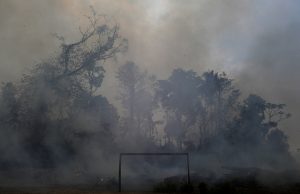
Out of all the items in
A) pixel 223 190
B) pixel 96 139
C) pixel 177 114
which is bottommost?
pixel 223 190

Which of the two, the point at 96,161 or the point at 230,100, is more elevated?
the point at 230,100

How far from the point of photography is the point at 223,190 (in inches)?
1334

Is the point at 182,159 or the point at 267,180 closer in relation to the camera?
the point at 267,180

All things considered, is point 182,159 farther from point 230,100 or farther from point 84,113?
point 230,100

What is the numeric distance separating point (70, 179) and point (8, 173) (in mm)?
5415

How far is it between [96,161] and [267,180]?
16.7 m

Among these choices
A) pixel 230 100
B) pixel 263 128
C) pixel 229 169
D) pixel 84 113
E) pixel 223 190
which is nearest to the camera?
pixel 223 190

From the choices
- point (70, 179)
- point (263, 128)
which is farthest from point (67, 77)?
point (263, 128)

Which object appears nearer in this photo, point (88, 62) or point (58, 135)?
point (58, 135)

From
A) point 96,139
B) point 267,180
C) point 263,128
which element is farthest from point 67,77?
point 263,128

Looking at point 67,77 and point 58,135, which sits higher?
point 67,77

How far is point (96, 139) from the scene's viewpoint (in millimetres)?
48906

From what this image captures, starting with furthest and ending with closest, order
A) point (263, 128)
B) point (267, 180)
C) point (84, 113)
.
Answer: point (263, 128) → point (84, 113) → point (267, 180)

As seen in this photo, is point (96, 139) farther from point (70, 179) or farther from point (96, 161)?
point (70, 179)
